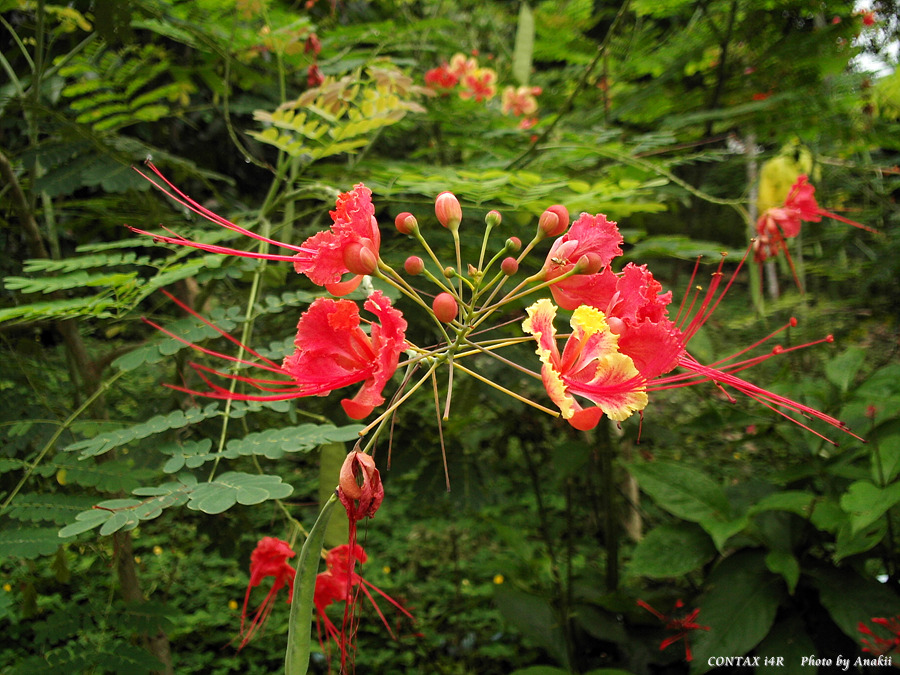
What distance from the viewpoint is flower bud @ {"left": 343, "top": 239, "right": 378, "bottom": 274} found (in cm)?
76

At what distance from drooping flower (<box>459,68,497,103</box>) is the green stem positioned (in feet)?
Result: 7.94

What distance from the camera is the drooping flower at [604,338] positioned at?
2.36 ft

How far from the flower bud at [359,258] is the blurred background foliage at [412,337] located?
33 cm

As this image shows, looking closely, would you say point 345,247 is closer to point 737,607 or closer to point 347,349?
point 347,349

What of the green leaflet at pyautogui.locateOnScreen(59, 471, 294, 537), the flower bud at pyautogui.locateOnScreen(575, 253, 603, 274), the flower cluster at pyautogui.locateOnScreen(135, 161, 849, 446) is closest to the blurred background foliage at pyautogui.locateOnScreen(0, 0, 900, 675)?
the green leaflet at pyautogui.locateOnScreen(59, 471, 294, 537)

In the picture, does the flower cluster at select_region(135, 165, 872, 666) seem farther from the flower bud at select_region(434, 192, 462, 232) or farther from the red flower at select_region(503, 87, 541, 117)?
the red flower at select_region(503, 87, 541, 117)

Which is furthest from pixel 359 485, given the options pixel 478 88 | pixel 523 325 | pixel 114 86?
pixel 478 88

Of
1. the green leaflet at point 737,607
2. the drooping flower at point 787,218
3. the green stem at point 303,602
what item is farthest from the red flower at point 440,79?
the green stem at point 303,602

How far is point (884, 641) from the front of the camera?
5.02 ft

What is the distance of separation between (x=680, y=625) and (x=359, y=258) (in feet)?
5.51

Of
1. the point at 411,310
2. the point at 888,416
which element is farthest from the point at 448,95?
the point at 888,416

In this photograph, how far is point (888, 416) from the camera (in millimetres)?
1685

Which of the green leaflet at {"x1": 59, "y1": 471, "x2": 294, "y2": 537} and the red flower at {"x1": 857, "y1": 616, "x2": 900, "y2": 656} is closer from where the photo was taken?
the green leaflet at {"x1": 59, "y1": 471, "x2": 294, "y2": 537}

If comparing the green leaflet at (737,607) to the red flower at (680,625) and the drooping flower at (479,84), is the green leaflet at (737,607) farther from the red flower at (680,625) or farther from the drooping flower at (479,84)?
the drooping flower at (479,84)
